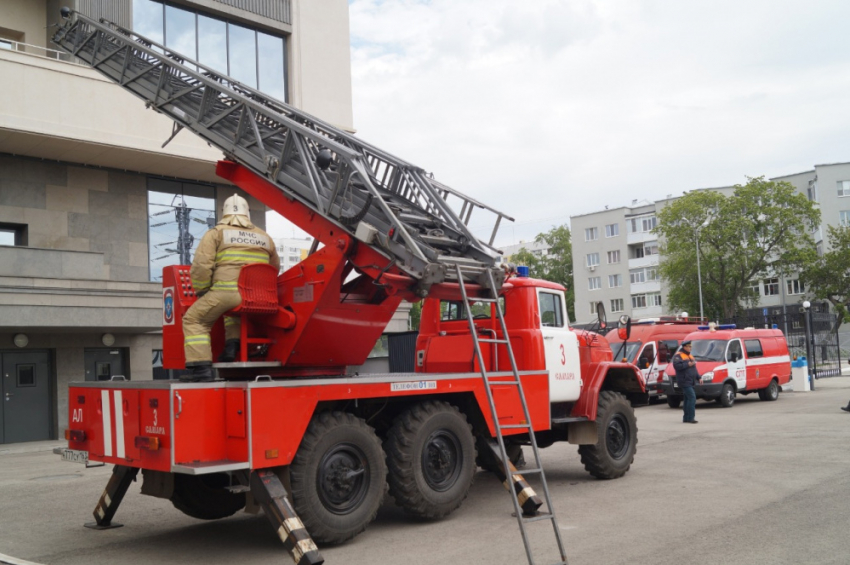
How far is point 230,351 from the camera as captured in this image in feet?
25.3

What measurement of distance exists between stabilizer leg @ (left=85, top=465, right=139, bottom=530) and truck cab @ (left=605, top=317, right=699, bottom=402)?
57.4 feet

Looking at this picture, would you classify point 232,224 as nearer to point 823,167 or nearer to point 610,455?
point 610,455

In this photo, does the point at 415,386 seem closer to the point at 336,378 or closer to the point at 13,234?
the point at 336,378

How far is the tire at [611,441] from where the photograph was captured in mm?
10133

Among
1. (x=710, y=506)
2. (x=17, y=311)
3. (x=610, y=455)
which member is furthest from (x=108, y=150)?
(x=710, y=506)

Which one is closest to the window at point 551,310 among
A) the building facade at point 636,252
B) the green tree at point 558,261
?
the building facade at point 636,252

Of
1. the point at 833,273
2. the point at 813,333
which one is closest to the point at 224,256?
the point at 813,333

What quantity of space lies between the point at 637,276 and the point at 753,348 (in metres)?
59.9

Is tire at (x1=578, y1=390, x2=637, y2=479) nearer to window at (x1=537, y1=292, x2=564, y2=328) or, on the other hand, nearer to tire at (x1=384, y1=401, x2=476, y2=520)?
window at (x1=537, y1=292, x2=564, y2=328)

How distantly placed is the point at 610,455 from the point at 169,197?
16664 millimetres

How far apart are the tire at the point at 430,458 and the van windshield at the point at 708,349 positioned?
15663mm

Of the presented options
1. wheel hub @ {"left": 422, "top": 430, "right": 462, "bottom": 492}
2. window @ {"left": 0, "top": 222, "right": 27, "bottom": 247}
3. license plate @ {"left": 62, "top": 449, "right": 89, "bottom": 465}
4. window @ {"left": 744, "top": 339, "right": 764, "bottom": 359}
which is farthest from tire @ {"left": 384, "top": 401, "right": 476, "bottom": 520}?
window @ {"left": 744, "top": 339, "right": 764, "bottom": 359}

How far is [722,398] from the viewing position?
2162cm

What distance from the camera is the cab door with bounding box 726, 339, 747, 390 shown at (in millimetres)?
21953
